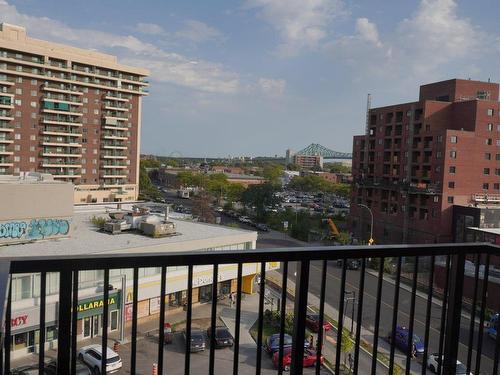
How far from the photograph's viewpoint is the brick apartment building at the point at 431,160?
82.8ft

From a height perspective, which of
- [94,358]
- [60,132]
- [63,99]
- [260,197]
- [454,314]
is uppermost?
[63,99]

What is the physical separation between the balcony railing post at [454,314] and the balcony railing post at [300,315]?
2.71 feet

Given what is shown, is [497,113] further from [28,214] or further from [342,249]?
[342,249]

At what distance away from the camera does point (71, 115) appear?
114ft

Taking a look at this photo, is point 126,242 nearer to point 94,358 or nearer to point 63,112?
point 94,358

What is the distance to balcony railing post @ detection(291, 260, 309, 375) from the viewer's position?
5.22 feet

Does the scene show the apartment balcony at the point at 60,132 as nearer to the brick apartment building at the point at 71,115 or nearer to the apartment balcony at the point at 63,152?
the brick apartment building at the point at 71,115

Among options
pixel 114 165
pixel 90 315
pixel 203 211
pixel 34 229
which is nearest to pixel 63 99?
pixel 114 165

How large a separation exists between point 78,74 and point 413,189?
84.0ft

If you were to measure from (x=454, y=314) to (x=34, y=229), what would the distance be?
43.7 feet

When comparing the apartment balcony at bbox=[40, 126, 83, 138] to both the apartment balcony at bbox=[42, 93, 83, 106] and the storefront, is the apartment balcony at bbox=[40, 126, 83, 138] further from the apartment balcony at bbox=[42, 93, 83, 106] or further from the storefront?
the storefront

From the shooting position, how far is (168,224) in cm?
1475

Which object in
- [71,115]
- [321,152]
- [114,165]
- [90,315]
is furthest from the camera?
[321,152]

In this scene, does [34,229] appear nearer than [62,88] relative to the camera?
Yes
